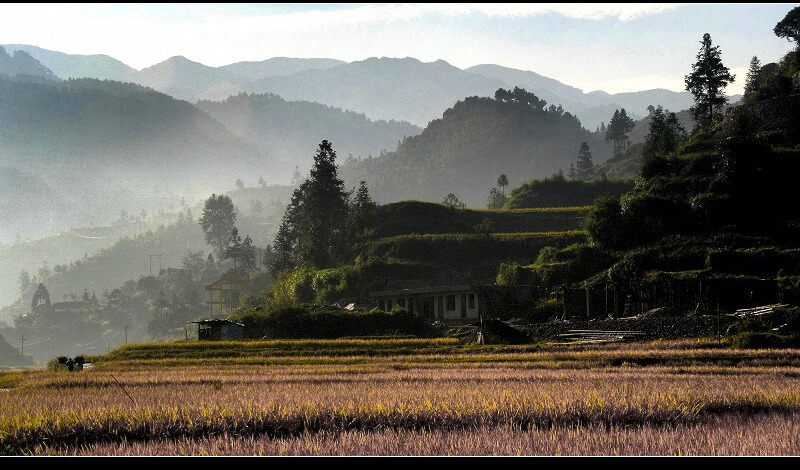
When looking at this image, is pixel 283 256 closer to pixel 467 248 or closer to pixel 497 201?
pixel 467 248

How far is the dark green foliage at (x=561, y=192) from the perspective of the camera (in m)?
135

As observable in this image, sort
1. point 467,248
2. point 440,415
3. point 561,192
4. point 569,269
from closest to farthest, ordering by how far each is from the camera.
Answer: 1. point 440,415
2. point 569,269
3. point 467,248
4. point 561,192

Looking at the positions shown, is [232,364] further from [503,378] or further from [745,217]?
[745,217]

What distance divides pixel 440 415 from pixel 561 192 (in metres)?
128

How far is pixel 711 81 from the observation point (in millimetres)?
98438

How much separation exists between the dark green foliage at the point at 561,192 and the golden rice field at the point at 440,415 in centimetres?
10411

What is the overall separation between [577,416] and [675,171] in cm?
6335

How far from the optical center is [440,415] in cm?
1513

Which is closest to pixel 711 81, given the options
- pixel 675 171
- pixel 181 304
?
pixel 675 171

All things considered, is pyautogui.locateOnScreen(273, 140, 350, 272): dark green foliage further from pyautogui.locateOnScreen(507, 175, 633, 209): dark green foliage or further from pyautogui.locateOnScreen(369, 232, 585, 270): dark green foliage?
pyautogui.locateOnScreen(507, 175, 633, 209): dark green foliage

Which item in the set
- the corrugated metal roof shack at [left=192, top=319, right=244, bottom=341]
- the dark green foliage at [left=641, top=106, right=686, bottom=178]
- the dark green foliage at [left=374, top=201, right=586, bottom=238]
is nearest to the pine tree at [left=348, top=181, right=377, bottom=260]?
the dark green foliage at [left=374, top=201, right=586, bottom=238]

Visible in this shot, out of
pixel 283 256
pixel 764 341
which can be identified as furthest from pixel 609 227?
pixel 283 256

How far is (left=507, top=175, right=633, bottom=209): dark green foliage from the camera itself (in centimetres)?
13512

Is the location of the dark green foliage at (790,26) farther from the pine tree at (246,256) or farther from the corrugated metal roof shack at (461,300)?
the pine tree at (246,256)
